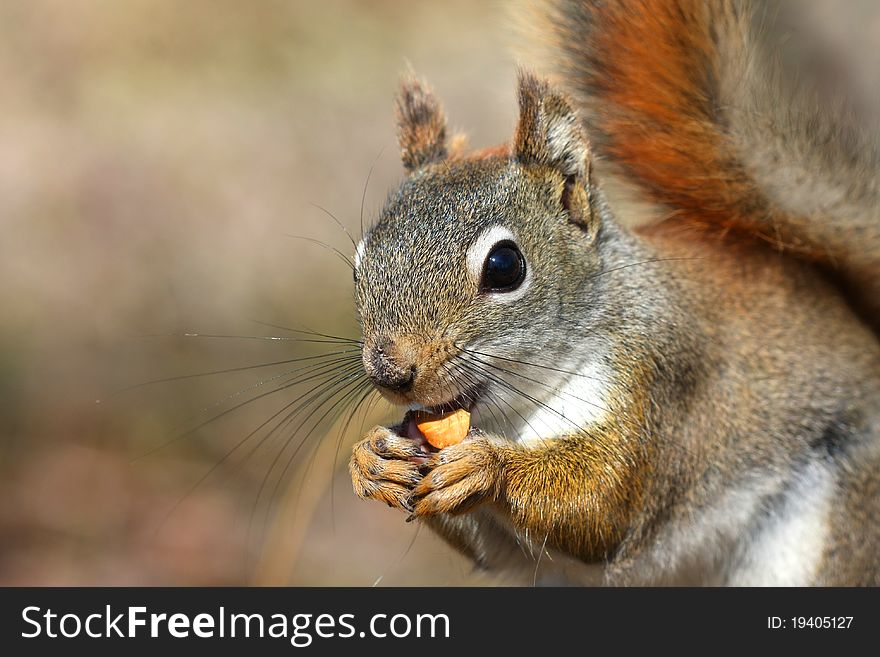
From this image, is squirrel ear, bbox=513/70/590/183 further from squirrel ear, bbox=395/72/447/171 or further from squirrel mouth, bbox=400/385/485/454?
squirrel mouth, bbox=400/385/485/454

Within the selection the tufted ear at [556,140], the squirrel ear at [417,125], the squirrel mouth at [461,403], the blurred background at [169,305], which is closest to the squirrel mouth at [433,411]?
the squirrel mouth at [461,403]

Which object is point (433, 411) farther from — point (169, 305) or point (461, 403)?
point (169, 305)

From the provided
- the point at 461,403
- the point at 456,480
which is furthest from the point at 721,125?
the point at 456,480
